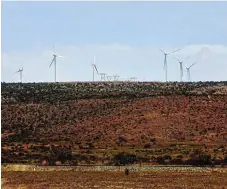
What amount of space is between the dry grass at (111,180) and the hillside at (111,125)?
14209 millimetres

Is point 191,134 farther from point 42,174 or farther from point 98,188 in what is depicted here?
point 98,188

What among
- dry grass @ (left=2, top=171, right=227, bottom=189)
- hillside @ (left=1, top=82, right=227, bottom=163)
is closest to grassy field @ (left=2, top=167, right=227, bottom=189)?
dry grass @ (left=2, top=171, right=227, bottom=189)

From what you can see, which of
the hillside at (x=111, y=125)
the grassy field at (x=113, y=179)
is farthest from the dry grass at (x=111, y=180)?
the hillside at (x=111, y=125)

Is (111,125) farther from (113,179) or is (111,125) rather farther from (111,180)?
(111,180)

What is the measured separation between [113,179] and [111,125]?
51665 millimetres

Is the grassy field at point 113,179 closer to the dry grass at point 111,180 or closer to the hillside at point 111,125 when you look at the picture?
the dry grass at point 111,180

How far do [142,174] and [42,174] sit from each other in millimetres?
7520

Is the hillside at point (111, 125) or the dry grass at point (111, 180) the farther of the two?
the hillside at point (111, 125)

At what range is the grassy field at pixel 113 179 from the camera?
35469 mm

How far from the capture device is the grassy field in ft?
116

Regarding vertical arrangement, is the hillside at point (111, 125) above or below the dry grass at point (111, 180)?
above

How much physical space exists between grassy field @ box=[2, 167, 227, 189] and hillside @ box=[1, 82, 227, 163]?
537 inches

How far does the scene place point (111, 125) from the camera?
297 ft

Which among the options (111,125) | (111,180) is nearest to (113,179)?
(111,180)
